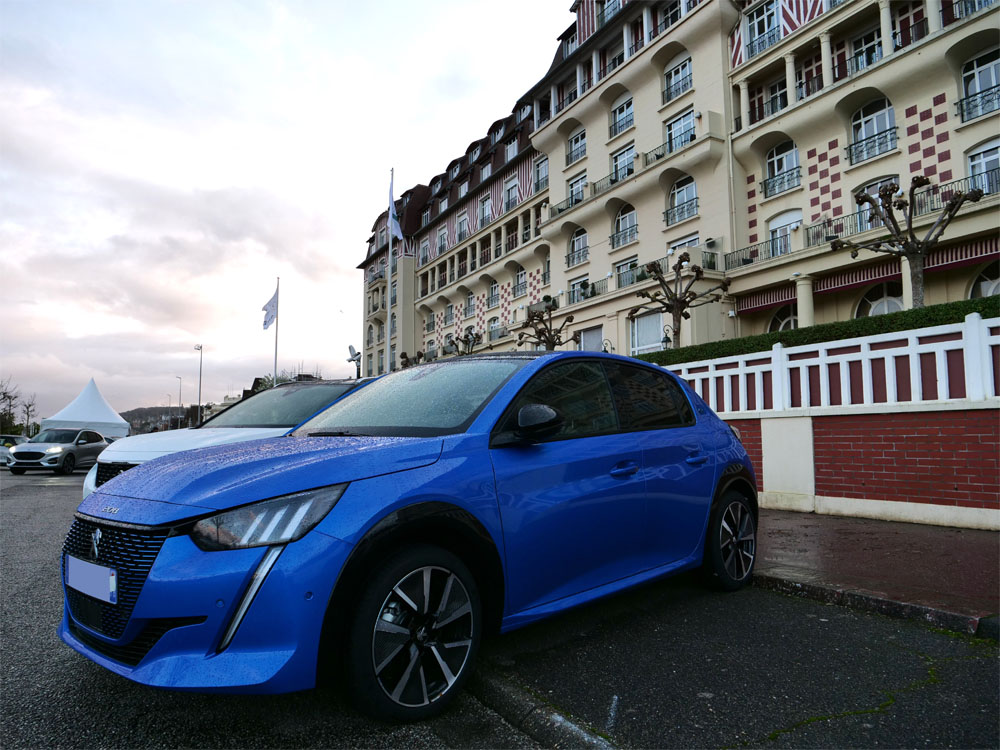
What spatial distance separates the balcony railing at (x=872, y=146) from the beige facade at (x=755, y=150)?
0.19 feet

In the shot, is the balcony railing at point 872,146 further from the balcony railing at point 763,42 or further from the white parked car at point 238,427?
the white parked car at point 238,427

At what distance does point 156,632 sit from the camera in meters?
2.11

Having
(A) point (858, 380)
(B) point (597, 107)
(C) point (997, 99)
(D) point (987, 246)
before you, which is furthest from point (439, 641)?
(B) point (597, 107)

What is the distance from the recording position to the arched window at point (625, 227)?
2869 centimetres

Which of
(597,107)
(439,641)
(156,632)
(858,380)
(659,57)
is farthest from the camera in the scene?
(597,107)

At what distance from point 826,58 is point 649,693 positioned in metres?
25.6

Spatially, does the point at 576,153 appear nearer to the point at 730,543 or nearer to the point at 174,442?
the point at 174,442

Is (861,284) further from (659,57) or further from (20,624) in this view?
(20,624)

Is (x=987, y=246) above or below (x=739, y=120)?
below

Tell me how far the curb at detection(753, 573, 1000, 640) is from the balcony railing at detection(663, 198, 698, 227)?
78.0 feet

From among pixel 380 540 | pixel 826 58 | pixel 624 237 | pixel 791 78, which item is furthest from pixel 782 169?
pixel 380 540

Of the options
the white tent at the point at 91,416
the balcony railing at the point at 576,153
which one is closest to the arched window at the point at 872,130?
the balcony railing at the point at 576,153

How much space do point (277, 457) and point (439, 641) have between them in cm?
98

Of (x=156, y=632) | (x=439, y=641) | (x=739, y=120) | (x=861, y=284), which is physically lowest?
(x=439, y=641)
